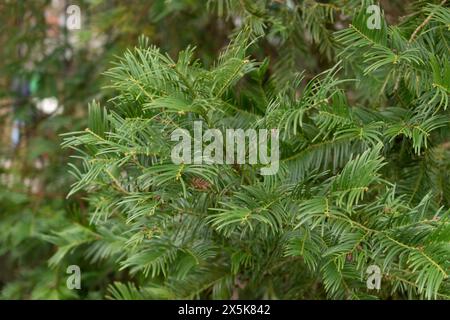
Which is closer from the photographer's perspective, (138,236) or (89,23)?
(138,236)

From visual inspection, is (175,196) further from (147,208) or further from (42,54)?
(42,54)

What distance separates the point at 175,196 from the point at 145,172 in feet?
0.23

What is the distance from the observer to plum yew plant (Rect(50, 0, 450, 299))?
31.2 inches

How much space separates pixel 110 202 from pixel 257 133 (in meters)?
0.31

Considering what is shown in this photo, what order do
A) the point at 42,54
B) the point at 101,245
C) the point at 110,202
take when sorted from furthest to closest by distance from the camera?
the point at 42,54 → the point at 101,245 → the point at 110,202

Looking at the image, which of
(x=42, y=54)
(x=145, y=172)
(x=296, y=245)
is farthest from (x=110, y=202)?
(x=42, y=54)

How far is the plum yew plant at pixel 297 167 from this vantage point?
79 centimetres

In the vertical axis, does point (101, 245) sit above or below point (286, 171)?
below

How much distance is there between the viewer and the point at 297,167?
3.16 feet

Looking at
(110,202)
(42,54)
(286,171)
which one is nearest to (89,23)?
(42,54)

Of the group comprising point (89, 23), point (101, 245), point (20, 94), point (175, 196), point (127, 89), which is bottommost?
point (101, 245)

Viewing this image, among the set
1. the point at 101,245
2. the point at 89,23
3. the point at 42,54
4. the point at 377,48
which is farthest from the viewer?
the point at 42,54

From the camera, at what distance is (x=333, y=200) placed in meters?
0.79

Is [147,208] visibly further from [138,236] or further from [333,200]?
[333,200]
